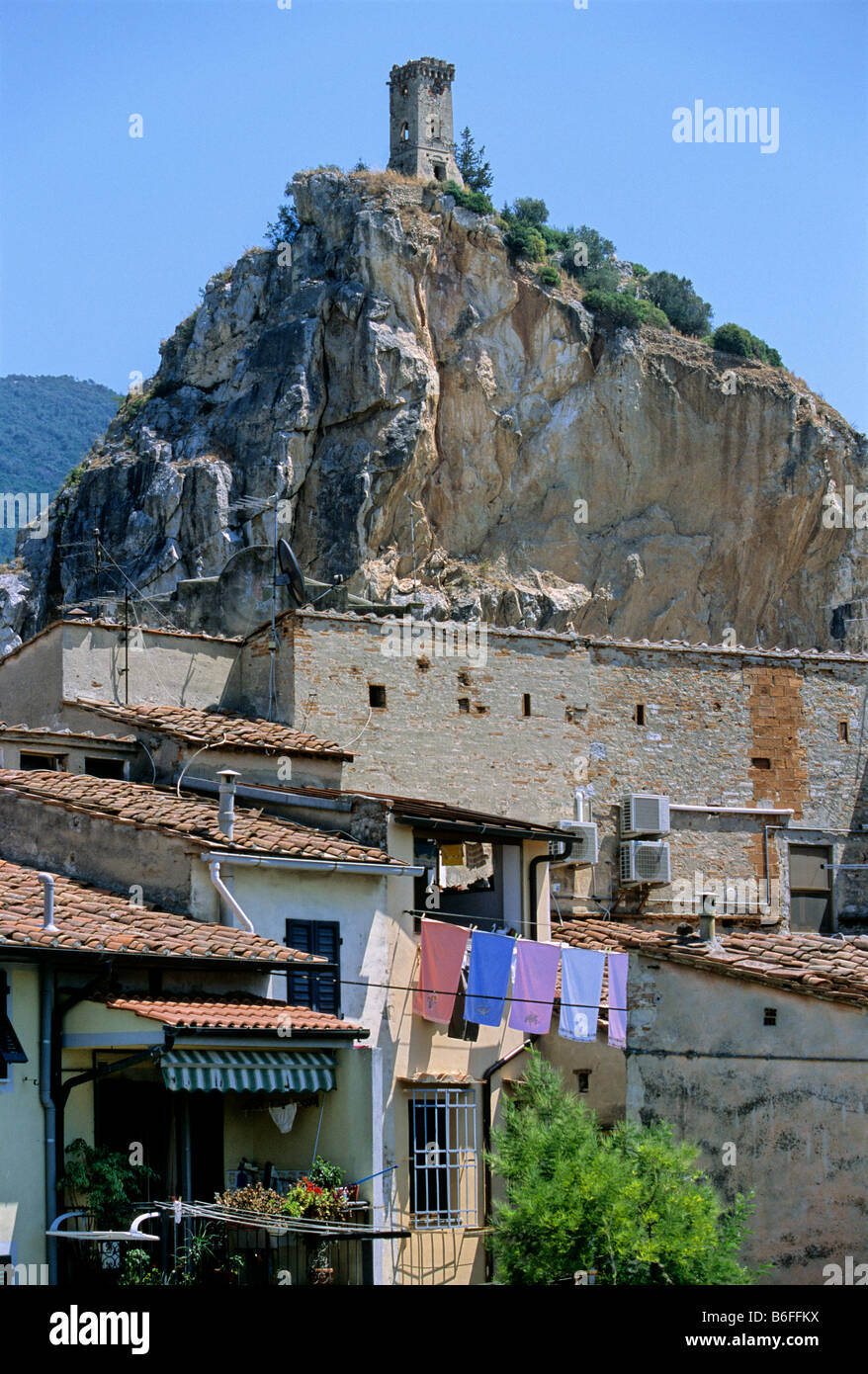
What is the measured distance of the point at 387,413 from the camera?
71.1 meters

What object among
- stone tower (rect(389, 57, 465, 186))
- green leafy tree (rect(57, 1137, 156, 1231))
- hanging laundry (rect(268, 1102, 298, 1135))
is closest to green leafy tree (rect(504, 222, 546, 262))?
stone tower (rect(389, 57, 465, 186))

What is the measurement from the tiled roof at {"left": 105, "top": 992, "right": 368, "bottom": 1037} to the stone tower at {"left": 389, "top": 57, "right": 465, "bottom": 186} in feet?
227

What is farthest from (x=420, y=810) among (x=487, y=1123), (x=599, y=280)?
(x=599, y=280)

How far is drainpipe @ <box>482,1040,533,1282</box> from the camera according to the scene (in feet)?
72.3

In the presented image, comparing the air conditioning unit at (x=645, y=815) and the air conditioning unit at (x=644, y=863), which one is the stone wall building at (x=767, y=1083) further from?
the air conditioning unit at (x=645, y=815)

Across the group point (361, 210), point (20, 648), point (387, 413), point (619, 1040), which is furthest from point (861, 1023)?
point (361, 210)

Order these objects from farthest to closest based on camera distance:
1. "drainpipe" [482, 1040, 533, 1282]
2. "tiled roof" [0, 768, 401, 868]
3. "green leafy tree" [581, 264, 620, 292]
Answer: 1. "green leafy tree" [581, 264, 620, 292]
2. "drainpipe" [482, 1040, 533, 1282]
3. "tiled roof" [0, 768, 401, 868]

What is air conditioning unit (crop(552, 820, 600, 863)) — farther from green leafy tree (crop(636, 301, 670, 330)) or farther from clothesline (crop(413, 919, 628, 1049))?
green leafy tree (crop(636, 301, 670, 330))

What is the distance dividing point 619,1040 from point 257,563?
35.7 meters

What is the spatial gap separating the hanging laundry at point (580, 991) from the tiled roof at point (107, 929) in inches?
165

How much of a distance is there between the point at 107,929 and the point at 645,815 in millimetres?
14904

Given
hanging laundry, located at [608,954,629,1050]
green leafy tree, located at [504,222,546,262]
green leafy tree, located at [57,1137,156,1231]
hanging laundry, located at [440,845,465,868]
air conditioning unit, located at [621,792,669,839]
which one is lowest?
green leafy tree, located at [57,1137,156,1231]

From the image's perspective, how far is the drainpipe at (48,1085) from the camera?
16.6 m
